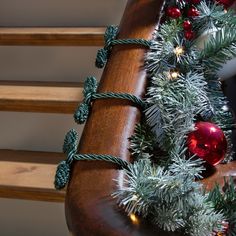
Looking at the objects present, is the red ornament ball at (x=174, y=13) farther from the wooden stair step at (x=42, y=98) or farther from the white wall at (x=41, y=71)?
the white wall at (x=41, y=71)

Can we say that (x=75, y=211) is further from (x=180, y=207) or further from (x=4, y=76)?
(x=4, y=76)

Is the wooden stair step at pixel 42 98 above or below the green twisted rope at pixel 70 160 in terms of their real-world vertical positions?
above

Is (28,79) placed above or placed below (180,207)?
above

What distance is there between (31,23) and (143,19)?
0.76 m

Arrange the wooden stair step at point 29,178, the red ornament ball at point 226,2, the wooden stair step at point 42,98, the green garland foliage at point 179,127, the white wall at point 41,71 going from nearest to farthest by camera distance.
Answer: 1. the green garland foliage at point 179,127
2. the red ornament ball at point 226,2
3. the wooden stair step at point 29,178
4. the wooden stair step at point 42,98
5. the white wall at point 41,71

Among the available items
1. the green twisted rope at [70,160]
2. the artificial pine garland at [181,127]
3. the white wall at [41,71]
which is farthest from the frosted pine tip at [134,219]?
the white wall at [41,71]

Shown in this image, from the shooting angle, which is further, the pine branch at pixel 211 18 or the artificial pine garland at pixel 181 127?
the pine branch at pixel 211 18

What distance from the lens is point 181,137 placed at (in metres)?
0.75

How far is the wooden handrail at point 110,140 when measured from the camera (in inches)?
24.1

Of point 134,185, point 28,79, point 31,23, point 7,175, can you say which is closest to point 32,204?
point 7,175

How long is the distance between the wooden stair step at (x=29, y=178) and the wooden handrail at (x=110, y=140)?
436 millimetres

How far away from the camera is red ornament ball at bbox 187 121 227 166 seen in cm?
75

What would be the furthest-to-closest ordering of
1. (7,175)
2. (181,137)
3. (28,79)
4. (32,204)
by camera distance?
(28,79)
(32,204)
(7,175)
(181,137)

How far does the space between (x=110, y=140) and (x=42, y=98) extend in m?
0.62
